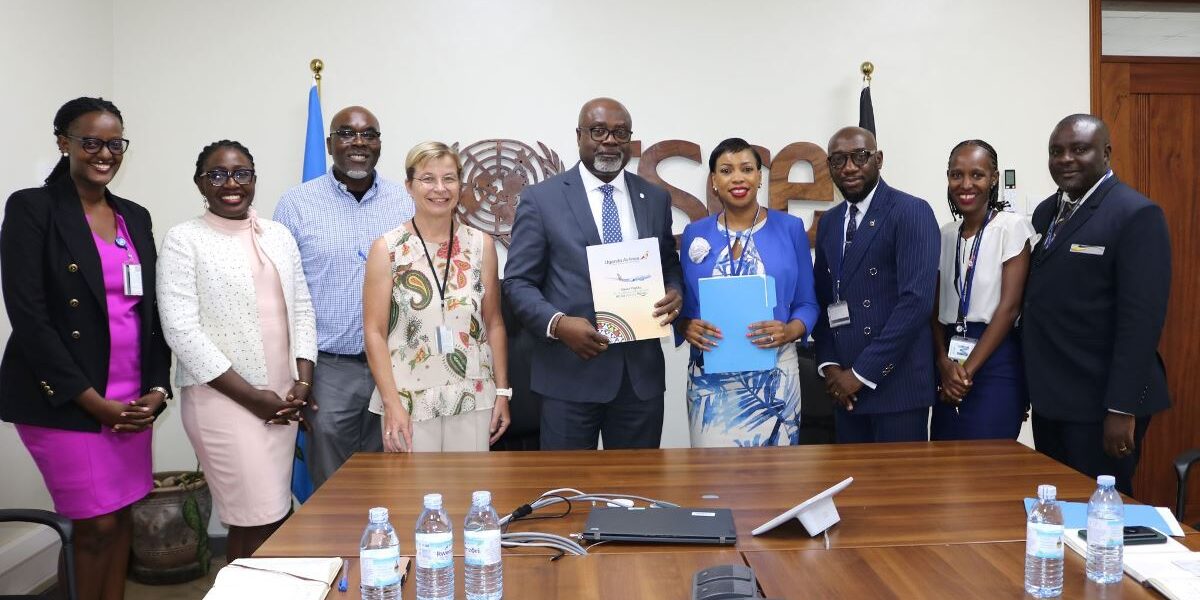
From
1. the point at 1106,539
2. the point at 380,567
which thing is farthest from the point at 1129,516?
the point at 380,567

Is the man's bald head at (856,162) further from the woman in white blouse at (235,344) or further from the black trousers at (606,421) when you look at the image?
the woman in white blouse at (235,344)

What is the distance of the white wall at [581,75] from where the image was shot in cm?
452

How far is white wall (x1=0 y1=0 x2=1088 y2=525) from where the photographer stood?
4516 millimetres

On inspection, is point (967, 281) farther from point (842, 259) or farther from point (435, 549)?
point (435, 549)

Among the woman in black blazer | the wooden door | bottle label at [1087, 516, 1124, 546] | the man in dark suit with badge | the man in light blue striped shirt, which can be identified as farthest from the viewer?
the wooden door

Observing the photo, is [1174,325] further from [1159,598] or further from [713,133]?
[1159,598]

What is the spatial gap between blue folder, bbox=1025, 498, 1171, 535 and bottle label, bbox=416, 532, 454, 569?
1.28 metres

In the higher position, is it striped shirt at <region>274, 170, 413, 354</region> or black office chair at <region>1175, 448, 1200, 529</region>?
striped shirt at <region>274, 170, 413, 354</region>

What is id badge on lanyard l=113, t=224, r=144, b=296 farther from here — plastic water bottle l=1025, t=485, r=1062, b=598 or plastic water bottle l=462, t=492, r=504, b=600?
plastic water bottle l=1025, t=485, r=1062, b=598

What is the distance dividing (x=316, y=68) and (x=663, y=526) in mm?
3514

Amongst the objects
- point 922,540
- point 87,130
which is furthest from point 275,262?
point 922,540

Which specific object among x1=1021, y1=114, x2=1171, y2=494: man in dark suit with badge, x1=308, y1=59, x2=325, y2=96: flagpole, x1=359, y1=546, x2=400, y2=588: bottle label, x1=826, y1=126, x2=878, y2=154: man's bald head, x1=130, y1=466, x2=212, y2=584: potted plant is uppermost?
x1=308, y1=59, x2=325, y2=96: flagpole

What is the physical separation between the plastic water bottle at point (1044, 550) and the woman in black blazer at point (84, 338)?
2.62 meters

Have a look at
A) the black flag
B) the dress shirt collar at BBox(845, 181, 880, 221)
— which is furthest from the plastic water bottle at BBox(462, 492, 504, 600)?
the black flag
